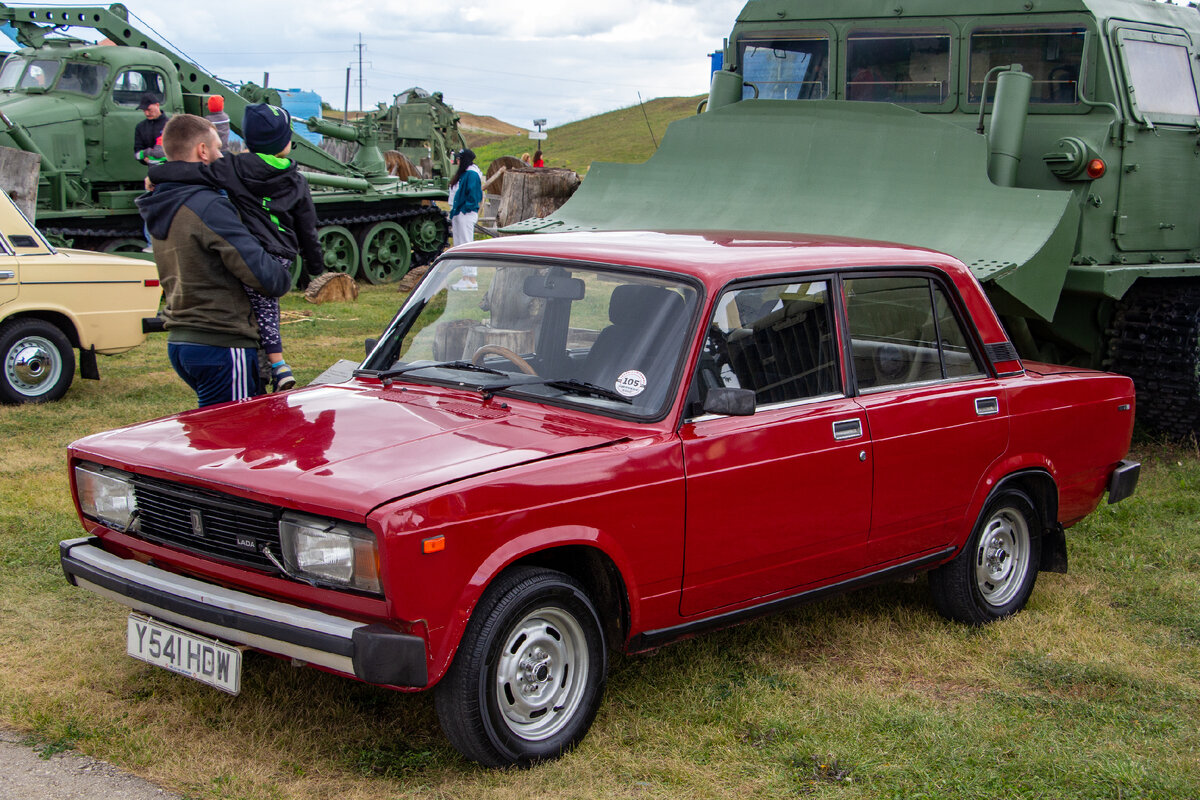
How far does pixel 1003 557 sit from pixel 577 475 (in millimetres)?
2515

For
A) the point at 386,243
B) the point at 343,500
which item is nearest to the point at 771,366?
the point at 343,500

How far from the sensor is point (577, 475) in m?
3.58

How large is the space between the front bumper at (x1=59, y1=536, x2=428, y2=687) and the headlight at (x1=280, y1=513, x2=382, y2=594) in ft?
0.37

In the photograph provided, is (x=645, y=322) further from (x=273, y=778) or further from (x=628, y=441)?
(x=273, y=778)

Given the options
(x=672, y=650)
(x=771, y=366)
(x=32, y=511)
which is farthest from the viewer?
(x=32, y=511)

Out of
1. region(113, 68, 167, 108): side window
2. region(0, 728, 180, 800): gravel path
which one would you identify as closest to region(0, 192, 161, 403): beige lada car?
region(0, 728, 180, 800): gravel path

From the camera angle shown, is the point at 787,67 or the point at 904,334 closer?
the point at 904,334

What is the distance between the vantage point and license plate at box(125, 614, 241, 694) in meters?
3.54

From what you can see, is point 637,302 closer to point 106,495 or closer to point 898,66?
point 106,495

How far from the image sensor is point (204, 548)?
3.70 meters

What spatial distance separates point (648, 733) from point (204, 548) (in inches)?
60.7

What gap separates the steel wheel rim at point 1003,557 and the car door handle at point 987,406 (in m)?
0.49

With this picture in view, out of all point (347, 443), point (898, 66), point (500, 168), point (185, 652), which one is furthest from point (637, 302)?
point (500, 168)

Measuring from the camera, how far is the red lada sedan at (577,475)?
3.36m
